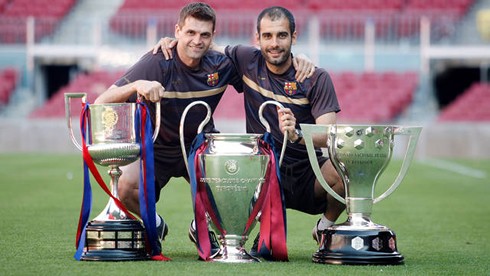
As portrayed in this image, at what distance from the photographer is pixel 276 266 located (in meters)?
3.55

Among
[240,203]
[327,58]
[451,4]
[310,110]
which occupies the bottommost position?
[240,203]

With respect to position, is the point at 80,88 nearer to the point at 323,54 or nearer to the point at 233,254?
the point at 323,54

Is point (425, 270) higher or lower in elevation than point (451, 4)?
lower

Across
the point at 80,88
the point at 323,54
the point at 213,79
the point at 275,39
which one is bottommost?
the point at 213,79

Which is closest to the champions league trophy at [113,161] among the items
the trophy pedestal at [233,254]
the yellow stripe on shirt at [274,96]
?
the trophy pedestal at [233,254]

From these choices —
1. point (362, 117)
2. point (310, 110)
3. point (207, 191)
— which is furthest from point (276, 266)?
point (362, 117)

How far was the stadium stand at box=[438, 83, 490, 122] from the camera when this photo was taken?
1514cm

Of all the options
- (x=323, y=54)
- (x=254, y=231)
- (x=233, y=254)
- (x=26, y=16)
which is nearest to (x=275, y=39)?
(x=233, y=254)

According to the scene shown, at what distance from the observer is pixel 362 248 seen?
144 inches

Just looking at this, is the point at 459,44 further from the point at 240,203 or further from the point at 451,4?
the point at 240,203

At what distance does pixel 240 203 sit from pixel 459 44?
47.0 feet

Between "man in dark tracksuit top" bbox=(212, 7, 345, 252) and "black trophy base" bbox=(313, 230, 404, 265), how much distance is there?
0.46m

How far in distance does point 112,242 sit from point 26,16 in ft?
53.4

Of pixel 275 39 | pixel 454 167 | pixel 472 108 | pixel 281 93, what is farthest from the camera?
pixel 472 108
